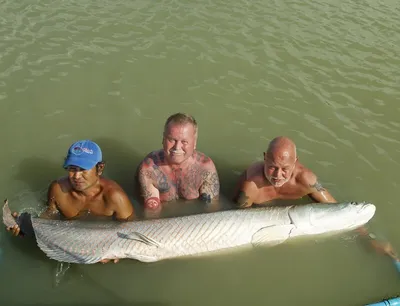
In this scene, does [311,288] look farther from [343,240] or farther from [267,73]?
[267,73]

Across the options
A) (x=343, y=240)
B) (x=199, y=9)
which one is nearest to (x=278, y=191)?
(x=343, y=240)

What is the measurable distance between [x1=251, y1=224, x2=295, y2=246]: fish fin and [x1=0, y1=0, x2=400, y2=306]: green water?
0.17 m

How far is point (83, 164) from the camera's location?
4.11 m

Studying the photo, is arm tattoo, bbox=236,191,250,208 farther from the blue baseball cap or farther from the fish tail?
the fish tail

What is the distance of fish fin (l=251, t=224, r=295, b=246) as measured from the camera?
4.55 m

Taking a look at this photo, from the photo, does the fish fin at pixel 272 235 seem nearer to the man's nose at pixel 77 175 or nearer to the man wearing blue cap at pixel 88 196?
the man wearing blue cap at pixel 88 196

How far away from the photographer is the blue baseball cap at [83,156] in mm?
4086

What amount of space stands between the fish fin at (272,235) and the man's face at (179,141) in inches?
43.0

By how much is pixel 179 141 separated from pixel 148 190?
29.6 inches

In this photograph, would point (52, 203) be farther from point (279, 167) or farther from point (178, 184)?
point (279, 167)

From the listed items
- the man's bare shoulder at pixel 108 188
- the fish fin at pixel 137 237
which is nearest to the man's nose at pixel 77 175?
the man's bare shoulder at pixel 108 188

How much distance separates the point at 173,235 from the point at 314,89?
4.07m

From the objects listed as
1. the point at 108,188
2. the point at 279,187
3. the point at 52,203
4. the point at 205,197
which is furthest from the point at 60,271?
the point at 279,187

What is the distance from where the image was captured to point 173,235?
4324mm
